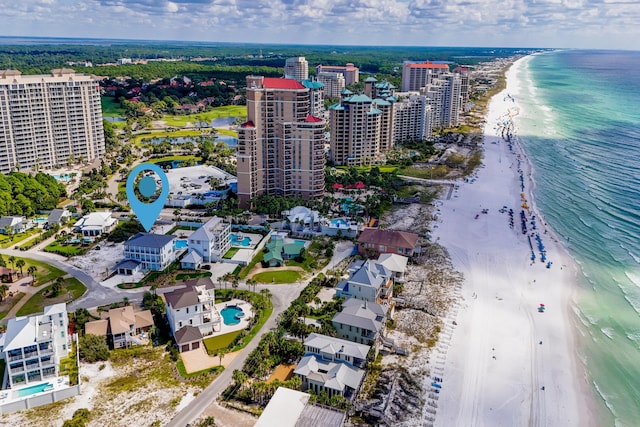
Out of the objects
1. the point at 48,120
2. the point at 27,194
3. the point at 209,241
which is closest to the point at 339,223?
the point at 209,241

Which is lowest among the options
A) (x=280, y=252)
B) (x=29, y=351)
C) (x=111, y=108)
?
(x=280, y=252)

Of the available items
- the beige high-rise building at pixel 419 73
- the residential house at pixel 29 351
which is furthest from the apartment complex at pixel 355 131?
the residential house at pixel 29 351

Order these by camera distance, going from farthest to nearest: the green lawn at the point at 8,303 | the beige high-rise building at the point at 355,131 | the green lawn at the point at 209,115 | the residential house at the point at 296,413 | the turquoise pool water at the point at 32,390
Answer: the green lawn at the point at 209,115 → the beige high-rise building at the point at 355,131 → the green lawn at the point at 8,303 → the turquoise pool water at the point at 32,390 → the residential house at the point at 296,413

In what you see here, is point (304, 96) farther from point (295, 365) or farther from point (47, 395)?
point (47, 395)

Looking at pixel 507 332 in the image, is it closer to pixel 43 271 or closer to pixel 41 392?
pixel 41 392

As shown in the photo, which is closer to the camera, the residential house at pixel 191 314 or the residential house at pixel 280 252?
the residential house at pixel 191 314

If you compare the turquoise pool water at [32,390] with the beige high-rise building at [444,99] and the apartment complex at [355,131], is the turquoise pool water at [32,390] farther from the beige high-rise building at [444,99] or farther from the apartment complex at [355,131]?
the beige high-rise building at [444,99]
